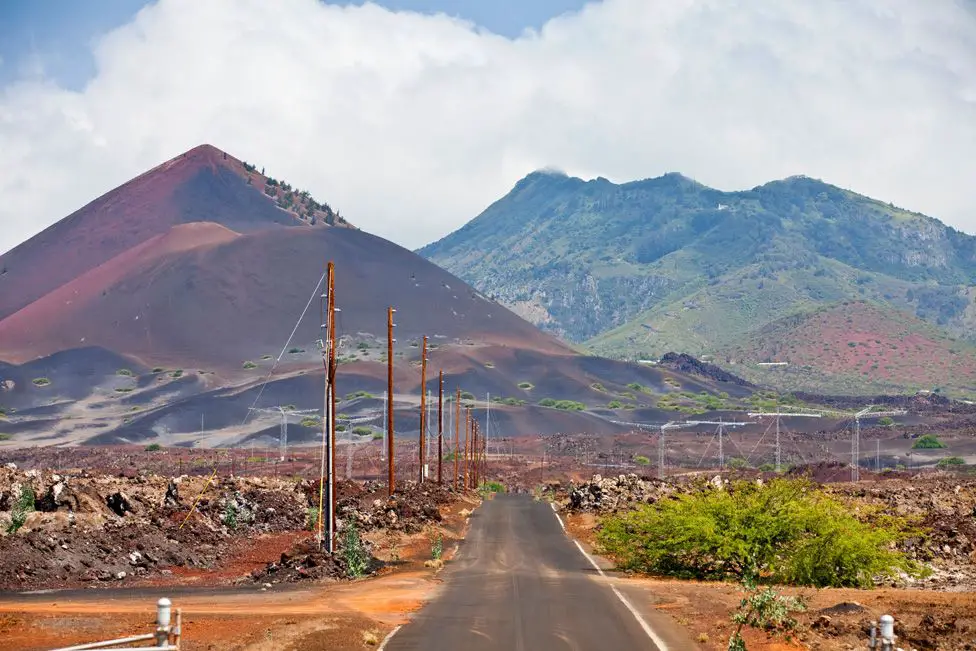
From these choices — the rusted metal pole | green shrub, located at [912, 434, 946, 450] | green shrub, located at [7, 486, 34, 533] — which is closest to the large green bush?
the rusted metal pole

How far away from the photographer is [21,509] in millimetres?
36250

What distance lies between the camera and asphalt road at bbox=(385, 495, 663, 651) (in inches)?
864

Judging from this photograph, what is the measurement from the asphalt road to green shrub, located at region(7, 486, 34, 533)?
11.4 metres

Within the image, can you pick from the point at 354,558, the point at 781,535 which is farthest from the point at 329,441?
the point at 781,535

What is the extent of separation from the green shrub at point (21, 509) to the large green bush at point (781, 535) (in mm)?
16807

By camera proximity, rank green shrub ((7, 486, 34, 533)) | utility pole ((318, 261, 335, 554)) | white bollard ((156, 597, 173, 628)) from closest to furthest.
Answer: white bollard ((156, 597, 173, 628)), green shrub ((7, 486, 34, 533)), utility pole ((318, 261, 335, 554))

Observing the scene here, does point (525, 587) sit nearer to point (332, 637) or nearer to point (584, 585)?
point (584, 585)

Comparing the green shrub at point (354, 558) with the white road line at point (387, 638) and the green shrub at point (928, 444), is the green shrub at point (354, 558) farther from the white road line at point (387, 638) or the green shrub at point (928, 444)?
the green shrub at point (928, 444)

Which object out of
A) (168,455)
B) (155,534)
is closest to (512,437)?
(168,455)

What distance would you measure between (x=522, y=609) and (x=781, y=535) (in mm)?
8437

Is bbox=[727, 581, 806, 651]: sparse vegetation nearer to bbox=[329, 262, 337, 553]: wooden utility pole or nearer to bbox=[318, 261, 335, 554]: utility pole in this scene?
bbox=[329, 262, 337, 553]: wooden utility pole

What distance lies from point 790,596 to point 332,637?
1044 cm

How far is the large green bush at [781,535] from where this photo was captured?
30875 millimetres

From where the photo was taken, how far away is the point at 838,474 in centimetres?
11350
